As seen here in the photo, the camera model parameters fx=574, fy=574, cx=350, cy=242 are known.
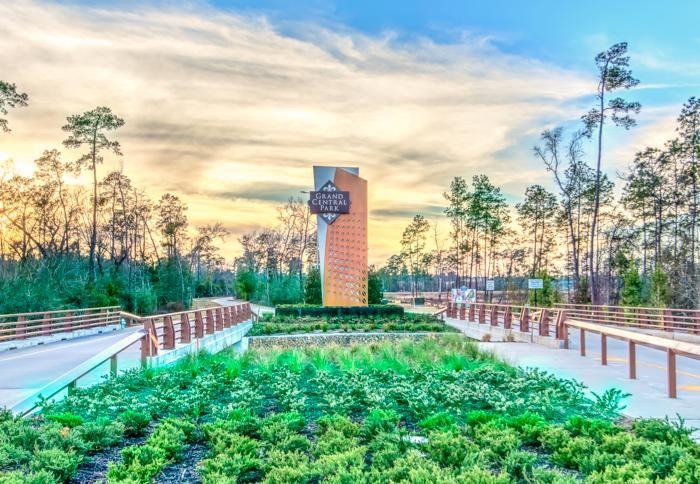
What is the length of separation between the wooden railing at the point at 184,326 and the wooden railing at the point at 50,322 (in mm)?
5437

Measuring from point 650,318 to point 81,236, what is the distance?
45.5 m

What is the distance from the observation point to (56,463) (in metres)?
4.48

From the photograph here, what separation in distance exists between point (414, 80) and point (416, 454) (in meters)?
13.5

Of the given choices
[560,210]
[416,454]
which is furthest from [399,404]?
[560,210]

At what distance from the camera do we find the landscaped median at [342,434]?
440cm

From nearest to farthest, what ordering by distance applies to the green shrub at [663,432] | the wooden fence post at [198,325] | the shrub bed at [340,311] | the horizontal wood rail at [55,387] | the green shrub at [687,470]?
the green shrub at [687,470], the green shrub at [663,432], the horizontal wood rail at [55,387], the wooden fence post at [198,325], the shrub bed at [340,311]

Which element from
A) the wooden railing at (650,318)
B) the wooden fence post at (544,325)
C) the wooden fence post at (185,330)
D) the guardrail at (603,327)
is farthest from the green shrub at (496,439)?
the wooden railing at (650,318)

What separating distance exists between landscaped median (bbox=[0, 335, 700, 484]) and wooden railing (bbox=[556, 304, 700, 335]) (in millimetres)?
12530

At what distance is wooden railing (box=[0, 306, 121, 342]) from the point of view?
20.6 meters

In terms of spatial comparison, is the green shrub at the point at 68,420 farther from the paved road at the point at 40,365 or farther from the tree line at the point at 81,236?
the tree line at the point at 81,236

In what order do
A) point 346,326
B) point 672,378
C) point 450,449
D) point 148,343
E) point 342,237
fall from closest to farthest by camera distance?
point 450,449, point 672,378, point 148,343, point 346,326, point 342,237

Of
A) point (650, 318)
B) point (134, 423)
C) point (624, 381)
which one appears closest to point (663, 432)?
point (624, 381)

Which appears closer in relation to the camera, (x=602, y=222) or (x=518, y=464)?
(x=518, y=464)

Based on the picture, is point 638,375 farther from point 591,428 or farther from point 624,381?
point 591,428
